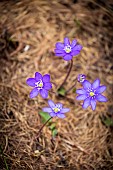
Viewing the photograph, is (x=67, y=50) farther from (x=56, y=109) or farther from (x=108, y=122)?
(x=108, y=122)

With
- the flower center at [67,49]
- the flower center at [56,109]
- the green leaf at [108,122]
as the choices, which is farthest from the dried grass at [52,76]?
the flower center at [67,49]

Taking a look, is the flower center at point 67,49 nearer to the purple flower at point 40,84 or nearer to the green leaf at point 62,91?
the purple flower at point 40,84

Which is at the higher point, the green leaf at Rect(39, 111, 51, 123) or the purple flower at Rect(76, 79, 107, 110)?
the purple flower at Rect(76, 79, 107, 110)

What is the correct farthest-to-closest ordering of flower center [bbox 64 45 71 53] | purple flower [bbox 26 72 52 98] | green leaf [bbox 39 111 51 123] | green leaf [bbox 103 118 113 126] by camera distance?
1. green leaf [bbox 103 118 113 126]
2. green leaf [bbox 39 111 51 123]
3. flower center [bbox 64 45 71 53]
4. purple flower [bbox 26 72 52 98]

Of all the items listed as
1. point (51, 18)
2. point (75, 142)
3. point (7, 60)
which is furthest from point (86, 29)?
point (75, 142)

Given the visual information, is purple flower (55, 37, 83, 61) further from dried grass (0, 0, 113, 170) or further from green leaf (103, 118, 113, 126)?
green leaf (103, 118, 113, 126)

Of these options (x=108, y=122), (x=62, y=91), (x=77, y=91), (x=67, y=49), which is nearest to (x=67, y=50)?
(x=67, y=49)

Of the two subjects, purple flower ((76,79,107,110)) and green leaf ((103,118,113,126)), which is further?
green leaf ((103,118,113,126))

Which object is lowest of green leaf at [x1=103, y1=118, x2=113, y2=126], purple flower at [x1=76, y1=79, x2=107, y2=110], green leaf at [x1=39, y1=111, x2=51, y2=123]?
green leaf at [x1=103, y1=118, x2=113, y2=126]

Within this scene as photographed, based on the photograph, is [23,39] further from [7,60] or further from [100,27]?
[100,27]

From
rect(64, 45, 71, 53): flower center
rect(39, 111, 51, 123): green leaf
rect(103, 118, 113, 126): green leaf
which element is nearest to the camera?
rect(64, 45, 71, 53): flower center

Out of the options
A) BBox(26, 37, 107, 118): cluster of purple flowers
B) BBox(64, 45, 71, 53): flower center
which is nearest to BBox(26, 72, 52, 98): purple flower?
BBox(26, 37, 107, 118): cluster of purple flowers
